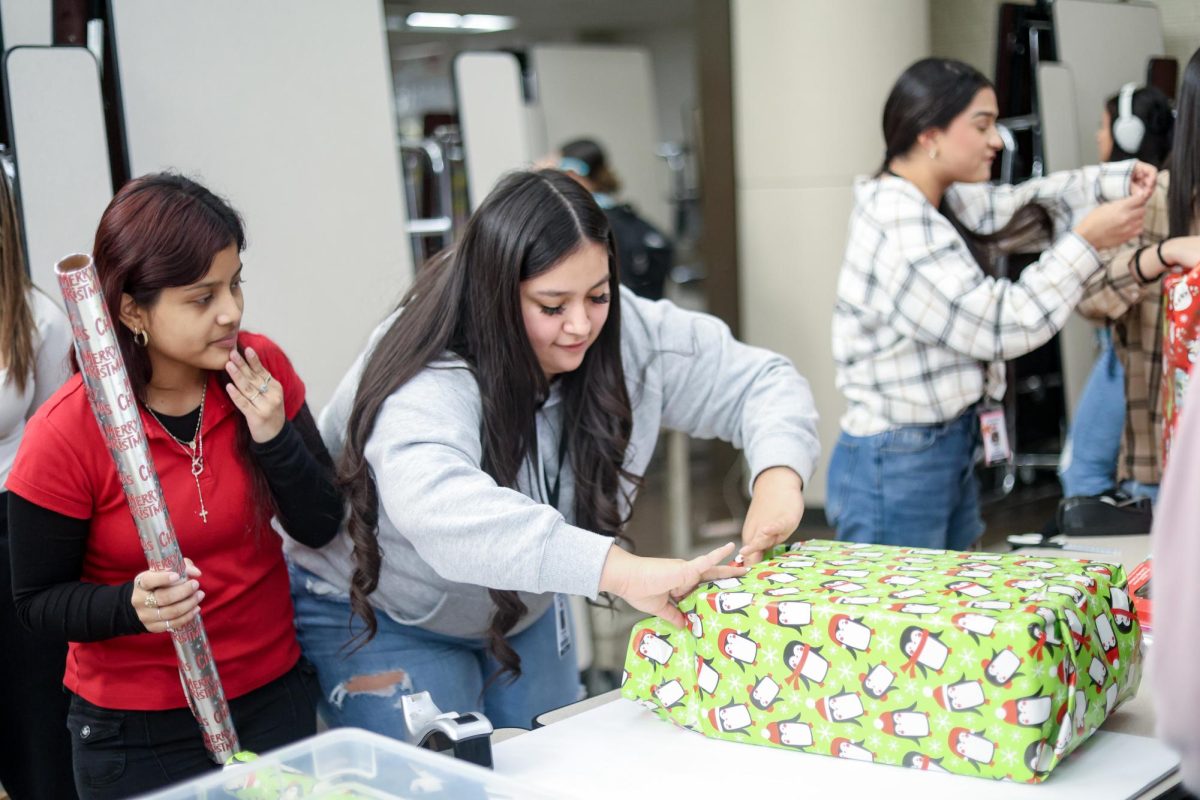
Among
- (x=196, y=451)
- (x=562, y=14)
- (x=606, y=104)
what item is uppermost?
(x=562, y=14)

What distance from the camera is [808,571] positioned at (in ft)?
4.88

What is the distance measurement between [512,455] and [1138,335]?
63.0 inches

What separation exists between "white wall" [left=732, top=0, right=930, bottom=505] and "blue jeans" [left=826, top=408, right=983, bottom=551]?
2.38 meters

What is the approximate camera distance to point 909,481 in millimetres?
2545

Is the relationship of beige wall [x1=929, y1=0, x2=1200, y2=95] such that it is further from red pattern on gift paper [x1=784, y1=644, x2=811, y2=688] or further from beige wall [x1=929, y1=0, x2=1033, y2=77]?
red pattern on gift paper [x1=784, y1=644, x2=811, y2=688]

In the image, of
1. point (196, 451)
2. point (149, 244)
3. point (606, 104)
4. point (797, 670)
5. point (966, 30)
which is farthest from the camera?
point (606, 104)

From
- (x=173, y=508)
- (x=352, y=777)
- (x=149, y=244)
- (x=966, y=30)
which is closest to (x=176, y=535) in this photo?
(x=173, y=508)

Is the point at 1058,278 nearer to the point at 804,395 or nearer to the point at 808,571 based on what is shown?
the point at 804,395

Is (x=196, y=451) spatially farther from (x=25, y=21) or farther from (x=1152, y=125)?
(x=1152, y=125)

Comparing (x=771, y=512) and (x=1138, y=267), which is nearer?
(x=771, y=512)

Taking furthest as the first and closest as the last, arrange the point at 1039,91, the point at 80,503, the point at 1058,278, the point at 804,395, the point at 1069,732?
the point at 1039,91
the point at 1058,278
the point at 804,395
the point at 80,503
the point at 1069,732

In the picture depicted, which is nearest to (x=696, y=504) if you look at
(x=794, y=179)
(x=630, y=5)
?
(x=794, y=179)

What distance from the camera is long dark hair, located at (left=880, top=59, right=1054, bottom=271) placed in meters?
2.50

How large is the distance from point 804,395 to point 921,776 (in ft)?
2.37
